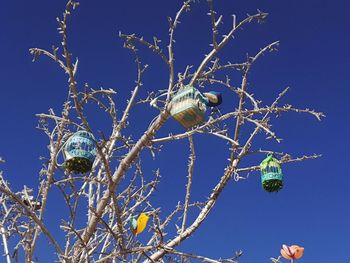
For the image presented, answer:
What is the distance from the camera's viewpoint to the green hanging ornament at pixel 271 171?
14.6 feet

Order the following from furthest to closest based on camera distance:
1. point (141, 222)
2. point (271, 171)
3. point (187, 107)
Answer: point (271, 171), point (141, 222), point (187, 107)

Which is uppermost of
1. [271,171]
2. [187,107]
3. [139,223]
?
[271,171]

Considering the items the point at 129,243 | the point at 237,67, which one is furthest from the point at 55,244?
the point at 237,67

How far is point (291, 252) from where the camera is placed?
5105 mm

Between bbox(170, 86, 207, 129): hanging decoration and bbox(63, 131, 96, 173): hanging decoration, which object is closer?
bbox(170, 86, 207, 129): hanging decoration

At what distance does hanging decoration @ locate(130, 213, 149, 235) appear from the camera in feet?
14.3

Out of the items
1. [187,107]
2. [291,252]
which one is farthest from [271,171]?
[187,107]

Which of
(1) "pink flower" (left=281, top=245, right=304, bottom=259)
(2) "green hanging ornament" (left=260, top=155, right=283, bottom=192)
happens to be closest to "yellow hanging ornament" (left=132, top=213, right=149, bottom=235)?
(2) "green hanging ornament" (left=260, top=155, right=283, bottom=192)

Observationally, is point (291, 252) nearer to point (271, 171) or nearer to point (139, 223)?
point (271, 171)

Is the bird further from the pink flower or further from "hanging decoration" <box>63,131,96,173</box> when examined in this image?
the pink flower

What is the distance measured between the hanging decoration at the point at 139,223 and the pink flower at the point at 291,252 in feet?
5.30

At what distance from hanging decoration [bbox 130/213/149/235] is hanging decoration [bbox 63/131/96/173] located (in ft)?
2.71

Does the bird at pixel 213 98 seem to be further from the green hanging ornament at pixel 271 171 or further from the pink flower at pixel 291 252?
the pink flower at pixel 291 252

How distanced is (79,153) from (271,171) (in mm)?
1781
